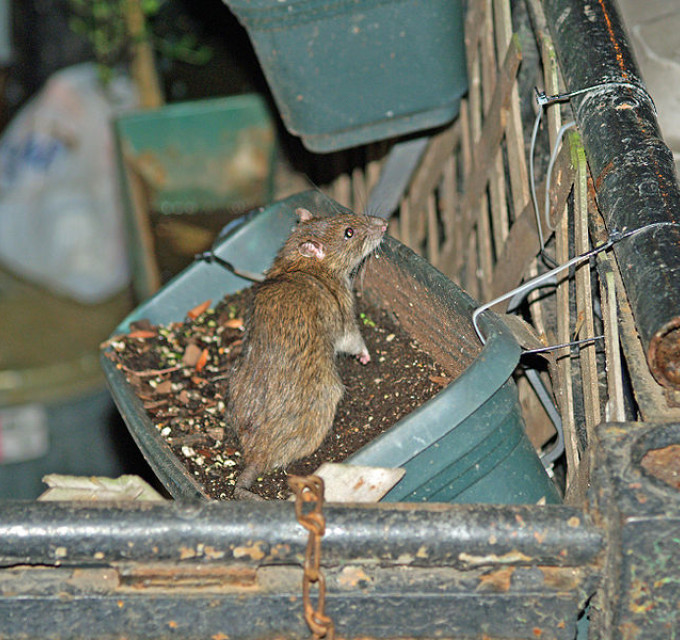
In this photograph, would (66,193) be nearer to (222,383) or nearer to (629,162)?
(222,383)

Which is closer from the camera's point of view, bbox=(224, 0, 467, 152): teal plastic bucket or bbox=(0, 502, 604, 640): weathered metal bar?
bbox=(0, 502, 604, 640): weathered metal bar

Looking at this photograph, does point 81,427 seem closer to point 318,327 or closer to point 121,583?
point 318,327

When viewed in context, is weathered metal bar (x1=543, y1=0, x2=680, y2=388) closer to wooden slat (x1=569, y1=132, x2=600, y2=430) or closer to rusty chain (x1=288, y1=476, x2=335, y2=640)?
wooden slat (x1=569, y1=132, x2=600, y2=430)

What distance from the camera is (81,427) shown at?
5.17 m

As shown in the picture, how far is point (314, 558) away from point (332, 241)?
5.93ft

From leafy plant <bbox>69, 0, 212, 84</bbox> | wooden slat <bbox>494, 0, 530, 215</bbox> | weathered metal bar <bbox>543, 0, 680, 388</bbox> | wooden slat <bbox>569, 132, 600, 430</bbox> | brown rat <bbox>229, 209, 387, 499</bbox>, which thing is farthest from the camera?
leafy plant <bbox>69, 0, 212, 84</bbox>

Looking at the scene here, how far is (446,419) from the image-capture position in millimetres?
1806

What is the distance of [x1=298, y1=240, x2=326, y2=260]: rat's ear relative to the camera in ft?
9.59

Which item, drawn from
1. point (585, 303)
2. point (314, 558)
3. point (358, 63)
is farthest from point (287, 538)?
point (358, 63)

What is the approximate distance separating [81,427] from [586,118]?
4028mm

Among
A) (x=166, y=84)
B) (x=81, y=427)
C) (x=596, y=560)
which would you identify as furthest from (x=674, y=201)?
(x=166, y=84)

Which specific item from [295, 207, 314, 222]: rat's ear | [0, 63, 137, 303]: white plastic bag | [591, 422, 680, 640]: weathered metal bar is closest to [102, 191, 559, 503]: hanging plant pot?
[295, 207, 314, 222]: rat's ear

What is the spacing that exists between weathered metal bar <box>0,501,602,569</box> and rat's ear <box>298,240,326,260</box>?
1671 millimetres

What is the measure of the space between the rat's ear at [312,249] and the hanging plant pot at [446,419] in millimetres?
193
